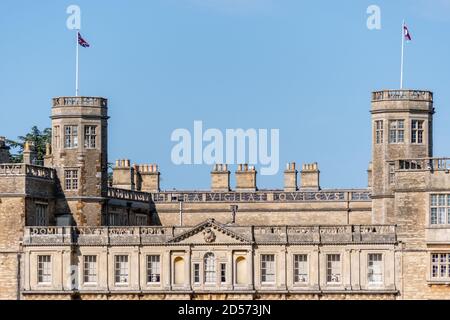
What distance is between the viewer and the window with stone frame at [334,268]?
7319cm

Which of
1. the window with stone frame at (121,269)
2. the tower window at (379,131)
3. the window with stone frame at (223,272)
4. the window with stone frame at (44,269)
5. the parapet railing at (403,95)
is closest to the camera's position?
the window with stone frame at (223,272)

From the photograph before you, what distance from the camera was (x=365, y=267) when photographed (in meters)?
72.9

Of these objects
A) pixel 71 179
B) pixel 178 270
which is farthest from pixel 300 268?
pixel 71 179

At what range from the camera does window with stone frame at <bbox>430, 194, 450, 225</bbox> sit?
2810 inches

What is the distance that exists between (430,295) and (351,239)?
442cm

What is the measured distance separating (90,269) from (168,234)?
3.98 m

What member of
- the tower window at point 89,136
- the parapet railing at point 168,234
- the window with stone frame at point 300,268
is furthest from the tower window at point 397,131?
the tower window at point 89,136

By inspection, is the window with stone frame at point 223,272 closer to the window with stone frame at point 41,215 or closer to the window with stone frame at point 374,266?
the window with stone frame at point 374,266

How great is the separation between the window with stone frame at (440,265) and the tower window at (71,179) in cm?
1834

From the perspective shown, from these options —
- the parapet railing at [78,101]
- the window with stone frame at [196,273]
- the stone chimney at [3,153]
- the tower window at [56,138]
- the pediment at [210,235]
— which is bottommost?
the window with stone frame at [196,273]

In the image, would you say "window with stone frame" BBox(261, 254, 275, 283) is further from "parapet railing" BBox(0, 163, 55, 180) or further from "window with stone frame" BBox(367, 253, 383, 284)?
"parapet railing" BBox(0, 163, 55, 180)
